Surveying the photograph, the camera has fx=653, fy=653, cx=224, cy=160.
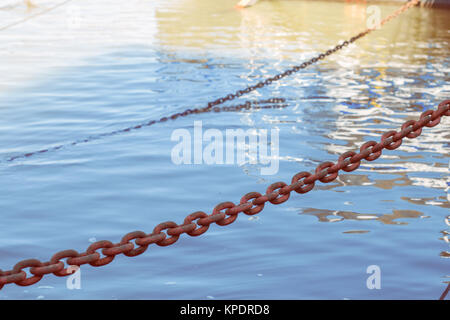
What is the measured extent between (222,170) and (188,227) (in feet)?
12.4

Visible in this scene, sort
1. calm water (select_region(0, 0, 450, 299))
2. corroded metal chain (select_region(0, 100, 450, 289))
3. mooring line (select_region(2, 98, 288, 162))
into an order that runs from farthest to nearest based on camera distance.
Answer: mooring line (select_region(2, 98, 288, 162)), calm water (select_region(0, 0, 450, 299)), corroded metal chain (select_region(0, 100, 450, 289))

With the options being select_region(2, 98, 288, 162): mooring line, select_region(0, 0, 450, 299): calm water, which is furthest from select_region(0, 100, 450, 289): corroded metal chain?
select_region(2, 98, 288, 162): mooring line

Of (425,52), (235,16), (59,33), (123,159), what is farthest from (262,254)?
(235,16)

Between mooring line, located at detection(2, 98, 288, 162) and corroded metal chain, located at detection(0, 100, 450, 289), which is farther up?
mooring line, located at detection(2, 98, 288, 162)

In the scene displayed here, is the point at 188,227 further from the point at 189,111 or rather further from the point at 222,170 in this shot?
the point at 189,111

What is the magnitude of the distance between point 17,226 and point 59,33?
12221 mm

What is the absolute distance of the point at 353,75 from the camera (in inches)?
457

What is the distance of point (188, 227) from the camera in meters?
2.89

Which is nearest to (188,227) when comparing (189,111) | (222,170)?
(222,170)

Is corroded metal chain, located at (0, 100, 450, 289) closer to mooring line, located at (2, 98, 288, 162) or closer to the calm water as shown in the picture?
the calm water

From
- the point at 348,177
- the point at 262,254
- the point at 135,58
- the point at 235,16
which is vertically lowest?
the point at 262,254

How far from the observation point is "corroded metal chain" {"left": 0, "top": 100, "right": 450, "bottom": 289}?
8.52ft

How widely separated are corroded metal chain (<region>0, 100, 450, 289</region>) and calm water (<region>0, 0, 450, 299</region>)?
1.21 meters
